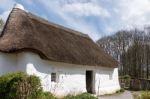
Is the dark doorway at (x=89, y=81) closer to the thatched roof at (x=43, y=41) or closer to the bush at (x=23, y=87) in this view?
the thatched roof at (x=43, y=41)

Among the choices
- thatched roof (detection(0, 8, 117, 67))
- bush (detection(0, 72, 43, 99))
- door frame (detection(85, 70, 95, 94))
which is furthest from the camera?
door frame (detection(85, 70, 95, 94))

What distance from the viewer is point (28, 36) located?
20.3 metres

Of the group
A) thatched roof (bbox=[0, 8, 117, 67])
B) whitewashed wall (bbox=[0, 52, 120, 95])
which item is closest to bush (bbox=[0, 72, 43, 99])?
whitewashed wall (bbox=[0, 52, 120, 95])

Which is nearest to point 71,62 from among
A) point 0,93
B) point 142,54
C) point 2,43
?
point 2,43

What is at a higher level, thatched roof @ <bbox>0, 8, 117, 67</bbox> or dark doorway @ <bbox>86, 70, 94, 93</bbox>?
thatched roof @ <bbox>0, 8, 117, 67</bbox>

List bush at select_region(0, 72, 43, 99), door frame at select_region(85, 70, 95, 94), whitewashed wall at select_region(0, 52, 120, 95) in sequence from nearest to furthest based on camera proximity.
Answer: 1. bush at select_region(0, 72, 43, 99)
2. whitewashed wall at select_region(0, 52, 120, 95)
3. door frame at select_region(85, 70, 95, 94)

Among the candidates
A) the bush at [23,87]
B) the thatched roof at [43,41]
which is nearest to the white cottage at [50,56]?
the thatched roof at [43,41]

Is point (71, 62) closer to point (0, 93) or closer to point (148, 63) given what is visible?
point (0, 93)

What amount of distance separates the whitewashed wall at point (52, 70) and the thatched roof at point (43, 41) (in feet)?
1.65

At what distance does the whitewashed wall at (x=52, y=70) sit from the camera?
63.4ft

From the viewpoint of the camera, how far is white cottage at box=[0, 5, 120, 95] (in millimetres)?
19406

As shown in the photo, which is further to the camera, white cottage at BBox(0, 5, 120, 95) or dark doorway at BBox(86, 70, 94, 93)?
dark doorway at BBox(86, 70, 94, 93)

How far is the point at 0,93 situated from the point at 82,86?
1358cm

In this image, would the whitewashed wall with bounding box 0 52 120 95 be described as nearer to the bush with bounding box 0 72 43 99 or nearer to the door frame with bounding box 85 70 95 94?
the door frame with bounding box 85 70 95 94
